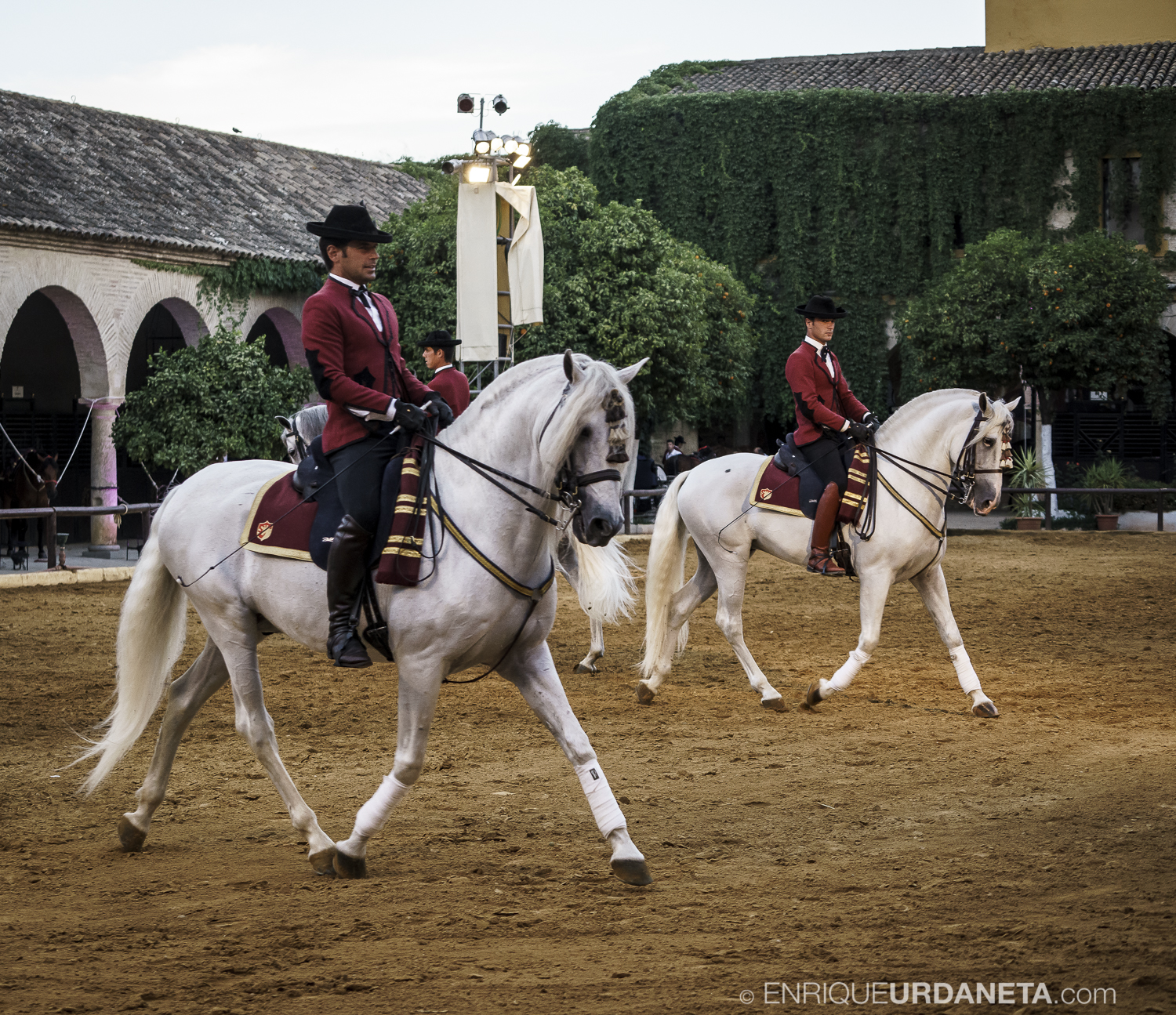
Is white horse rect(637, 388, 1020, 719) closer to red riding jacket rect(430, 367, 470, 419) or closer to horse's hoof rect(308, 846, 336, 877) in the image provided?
red riding jacket rect(430, 367, 470, 419)

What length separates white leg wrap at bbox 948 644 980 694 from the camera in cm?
879

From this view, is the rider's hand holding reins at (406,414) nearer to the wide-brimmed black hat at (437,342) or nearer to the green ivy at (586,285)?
the wide-brimmed black hat at (437,342)

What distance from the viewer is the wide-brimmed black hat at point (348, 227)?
5.53 m

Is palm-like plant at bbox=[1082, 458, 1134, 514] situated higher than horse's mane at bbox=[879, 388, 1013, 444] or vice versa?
horse's mane at bbox=[879, 388, 1013, 444]

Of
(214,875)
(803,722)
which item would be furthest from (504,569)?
(803,722)

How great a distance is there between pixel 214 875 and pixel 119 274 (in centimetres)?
1997

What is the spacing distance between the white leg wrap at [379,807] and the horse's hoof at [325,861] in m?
0.21

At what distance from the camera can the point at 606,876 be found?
17.3ft

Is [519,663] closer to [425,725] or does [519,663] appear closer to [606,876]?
[425,725]

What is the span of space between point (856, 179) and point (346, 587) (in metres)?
30.2

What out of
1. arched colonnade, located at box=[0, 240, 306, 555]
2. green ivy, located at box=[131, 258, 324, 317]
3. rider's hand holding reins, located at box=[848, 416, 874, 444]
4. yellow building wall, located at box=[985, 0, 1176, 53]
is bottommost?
rider's hand holding reins, located at box=[848, 416, 874, 444]

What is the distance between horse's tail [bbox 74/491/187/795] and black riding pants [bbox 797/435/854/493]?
16.0 ft

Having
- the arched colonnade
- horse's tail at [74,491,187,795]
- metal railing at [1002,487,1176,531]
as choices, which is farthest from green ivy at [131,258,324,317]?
horse's tail at [74,491,187,795]

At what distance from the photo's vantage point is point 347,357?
561 centimetres
